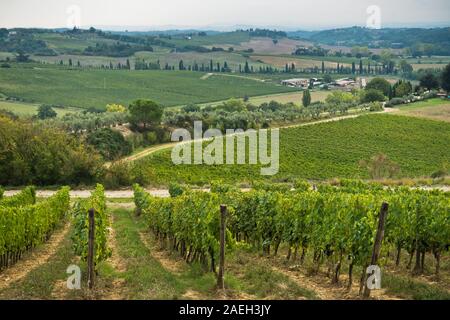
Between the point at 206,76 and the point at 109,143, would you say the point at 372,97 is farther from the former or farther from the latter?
the point at 109,143

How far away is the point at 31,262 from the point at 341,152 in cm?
5283

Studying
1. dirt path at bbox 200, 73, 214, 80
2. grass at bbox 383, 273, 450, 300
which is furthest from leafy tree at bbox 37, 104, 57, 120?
grass at bbox 383, 273, 450, 300

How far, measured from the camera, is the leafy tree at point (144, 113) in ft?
233

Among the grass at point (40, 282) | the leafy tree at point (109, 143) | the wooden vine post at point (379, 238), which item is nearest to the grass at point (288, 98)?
the leafy tree at point (109, 143)

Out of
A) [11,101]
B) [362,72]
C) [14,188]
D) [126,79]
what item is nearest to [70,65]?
[126,79]

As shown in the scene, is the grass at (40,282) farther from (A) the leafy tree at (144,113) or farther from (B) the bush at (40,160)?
(A) the leafy tree at (144,113)

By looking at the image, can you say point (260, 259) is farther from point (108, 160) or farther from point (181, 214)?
point (108, 160)

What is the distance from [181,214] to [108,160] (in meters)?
43.4

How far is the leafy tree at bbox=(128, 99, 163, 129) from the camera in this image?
71000mm

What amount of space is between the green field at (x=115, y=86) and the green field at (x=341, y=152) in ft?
179

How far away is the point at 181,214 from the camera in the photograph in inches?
746

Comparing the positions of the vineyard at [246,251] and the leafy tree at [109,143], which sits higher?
the vineyard at [246,251]

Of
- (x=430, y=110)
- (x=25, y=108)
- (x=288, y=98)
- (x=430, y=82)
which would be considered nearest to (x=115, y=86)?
(x=25, y=108)

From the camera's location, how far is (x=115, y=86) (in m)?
136
